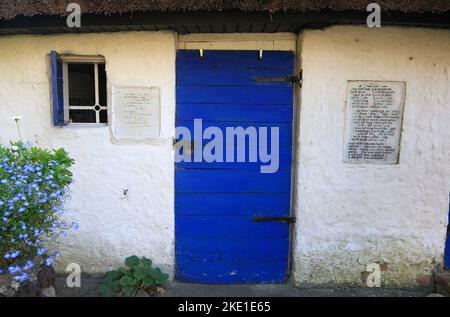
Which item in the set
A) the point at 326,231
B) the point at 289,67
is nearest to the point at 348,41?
the point at 289,67

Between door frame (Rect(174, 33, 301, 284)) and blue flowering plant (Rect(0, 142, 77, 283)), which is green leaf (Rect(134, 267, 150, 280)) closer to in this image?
blue flowering plant (Rect(0, 142, 77, 283))

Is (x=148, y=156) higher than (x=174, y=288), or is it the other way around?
(x=148, y=156)

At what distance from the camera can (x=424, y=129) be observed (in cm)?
327

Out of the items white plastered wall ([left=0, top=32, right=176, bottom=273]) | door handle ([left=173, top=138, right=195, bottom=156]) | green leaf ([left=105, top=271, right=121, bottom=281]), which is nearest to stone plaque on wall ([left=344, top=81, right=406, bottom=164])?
door handle ([left=173, top=138, right=195, bottom=156])

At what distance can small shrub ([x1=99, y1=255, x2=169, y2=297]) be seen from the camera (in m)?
3.08

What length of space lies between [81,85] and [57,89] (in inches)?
13.9

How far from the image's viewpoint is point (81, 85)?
3.54 m

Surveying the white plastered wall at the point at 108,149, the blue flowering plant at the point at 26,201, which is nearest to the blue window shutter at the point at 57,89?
the white plastered wall at the point at 108,149

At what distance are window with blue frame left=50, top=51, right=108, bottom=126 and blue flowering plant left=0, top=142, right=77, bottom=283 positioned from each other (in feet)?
2.95
